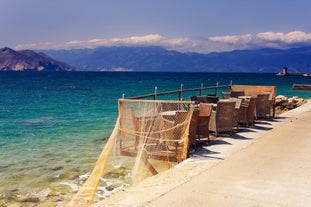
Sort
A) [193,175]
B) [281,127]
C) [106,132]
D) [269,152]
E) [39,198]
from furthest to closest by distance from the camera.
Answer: [106,132], [281,127], [269,152], [39,198], [193,175]

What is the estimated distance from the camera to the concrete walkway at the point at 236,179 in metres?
6.18

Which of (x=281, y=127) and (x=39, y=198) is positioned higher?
(x=281, y=127)

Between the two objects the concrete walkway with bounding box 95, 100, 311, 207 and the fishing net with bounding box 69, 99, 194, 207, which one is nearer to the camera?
the concrete walkway with bounding box 95, 100, 311, 207

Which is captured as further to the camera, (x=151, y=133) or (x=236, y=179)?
(x=151, y=133)

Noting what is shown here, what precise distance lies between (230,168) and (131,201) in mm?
2507

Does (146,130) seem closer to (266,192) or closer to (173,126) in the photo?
(173,126)

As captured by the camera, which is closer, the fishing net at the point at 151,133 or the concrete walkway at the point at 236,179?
the concrete walkway at the point at 236,179

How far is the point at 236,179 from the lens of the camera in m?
7.20

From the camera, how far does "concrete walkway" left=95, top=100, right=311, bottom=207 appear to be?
6.18 metres

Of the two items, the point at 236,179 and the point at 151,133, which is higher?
the point at 151,133

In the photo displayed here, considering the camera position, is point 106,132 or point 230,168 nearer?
point 230,168

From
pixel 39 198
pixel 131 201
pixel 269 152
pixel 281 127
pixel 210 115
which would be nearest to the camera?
pixel 131 201

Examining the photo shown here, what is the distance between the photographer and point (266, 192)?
6496 mm

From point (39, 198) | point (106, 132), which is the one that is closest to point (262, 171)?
point (39, 198)
